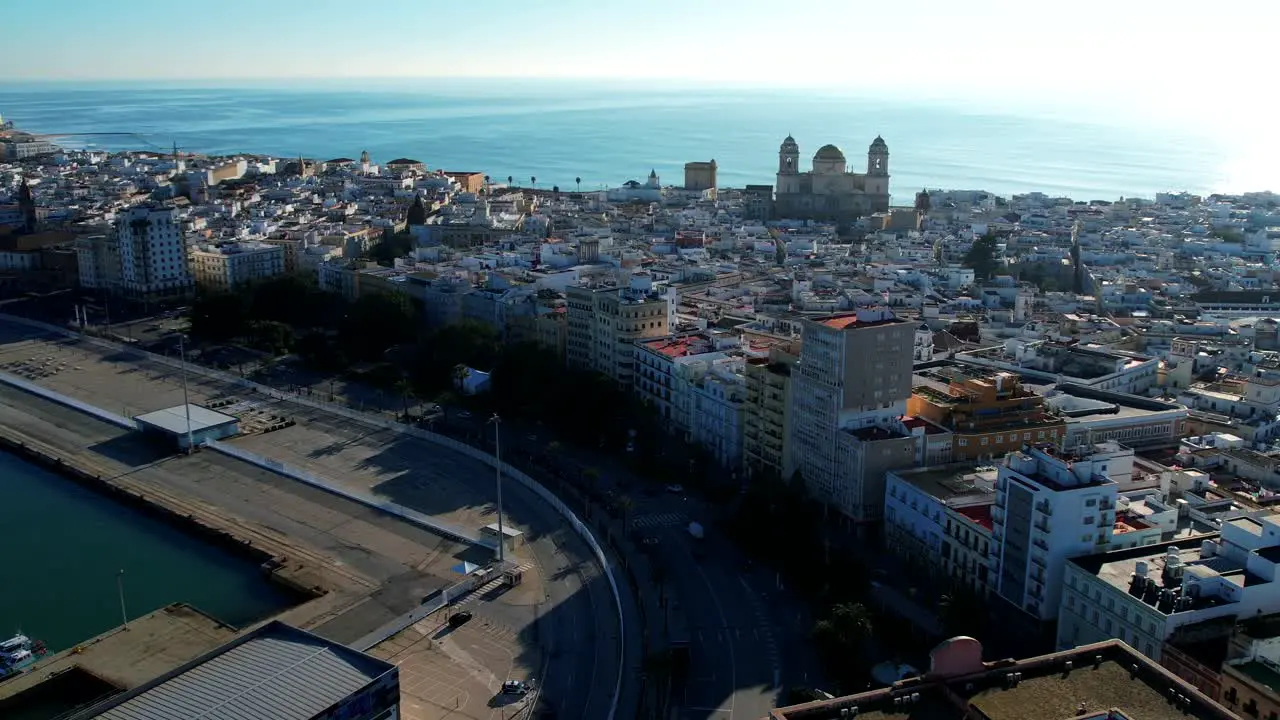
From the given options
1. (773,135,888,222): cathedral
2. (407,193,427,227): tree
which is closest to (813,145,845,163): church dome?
(773,135,888,222): cathedral

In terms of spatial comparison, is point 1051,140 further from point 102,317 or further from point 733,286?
point 102,317

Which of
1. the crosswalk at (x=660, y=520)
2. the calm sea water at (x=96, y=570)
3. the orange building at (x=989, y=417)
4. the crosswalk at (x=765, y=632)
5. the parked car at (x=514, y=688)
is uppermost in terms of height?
the orange building at (x=989, y=417)

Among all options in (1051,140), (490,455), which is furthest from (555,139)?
(490,455)

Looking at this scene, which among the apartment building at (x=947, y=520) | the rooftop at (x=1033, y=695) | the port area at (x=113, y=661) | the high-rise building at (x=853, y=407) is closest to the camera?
the rooftop at (x=1033, y=695)

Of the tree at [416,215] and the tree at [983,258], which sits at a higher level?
the tree at [416,215]

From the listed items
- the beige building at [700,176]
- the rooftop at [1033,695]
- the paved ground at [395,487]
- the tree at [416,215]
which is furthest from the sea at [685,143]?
the rooftop at [1033,695]

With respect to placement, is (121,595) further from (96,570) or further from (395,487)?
(395,487)

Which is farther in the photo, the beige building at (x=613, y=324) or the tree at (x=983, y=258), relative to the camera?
the tree at (x=983, y=258)

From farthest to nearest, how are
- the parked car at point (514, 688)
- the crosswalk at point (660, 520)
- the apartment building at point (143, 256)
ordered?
the apartment building at point (143, 256), the crosswalk at point (660, 520), the parked car at point (514, 688)

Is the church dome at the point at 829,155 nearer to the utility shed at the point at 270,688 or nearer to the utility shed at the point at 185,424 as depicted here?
the utility shed at the point at 185,424
